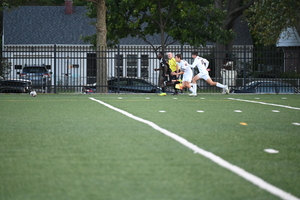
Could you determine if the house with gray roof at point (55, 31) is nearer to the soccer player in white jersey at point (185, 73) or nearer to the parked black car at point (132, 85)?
the parked black car at point (132, 85)

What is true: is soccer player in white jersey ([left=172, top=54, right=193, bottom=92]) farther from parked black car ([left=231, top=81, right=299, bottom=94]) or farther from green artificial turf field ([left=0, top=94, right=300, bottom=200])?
green artificial turf field ([left=0, top=94, right=300, bottom=200])

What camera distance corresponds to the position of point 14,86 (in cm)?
2769

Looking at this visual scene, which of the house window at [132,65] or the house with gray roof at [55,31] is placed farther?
the house with gray roof at [55,31]

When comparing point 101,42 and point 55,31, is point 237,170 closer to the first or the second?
point 101,42

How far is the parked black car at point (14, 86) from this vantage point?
27422mm

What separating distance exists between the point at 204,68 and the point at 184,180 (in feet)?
54.4

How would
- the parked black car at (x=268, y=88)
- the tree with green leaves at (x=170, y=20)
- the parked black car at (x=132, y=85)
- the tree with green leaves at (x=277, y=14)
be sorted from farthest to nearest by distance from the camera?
1. the tree with green leaves at (x=170, y=20)
2. the tree with green leaves at (x=277, y=14)
3. the parked black car at (x=132, y=85)
4. the parked black car at (x=268, y=88)

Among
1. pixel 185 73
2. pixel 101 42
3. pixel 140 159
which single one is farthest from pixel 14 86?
pixel 140 159

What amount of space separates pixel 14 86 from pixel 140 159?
22160 mm

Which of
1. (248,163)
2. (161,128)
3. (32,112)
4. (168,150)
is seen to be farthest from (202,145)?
(32,112)

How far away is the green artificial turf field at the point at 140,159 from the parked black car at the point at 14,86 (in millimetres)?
16494

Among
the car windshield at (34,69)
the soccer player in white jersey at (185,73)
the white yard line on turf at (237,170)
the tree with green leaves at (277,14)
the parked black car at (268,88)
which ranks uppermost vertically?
the tree with green leaves at (277,14)

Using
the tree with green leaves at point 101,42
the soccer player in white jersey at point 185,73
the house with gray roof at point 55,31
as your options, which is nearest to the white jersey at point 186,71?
the soccer player in white jersey at point 185,73

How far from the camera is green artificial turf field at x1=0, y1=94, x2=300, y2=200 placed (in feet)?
16.4
